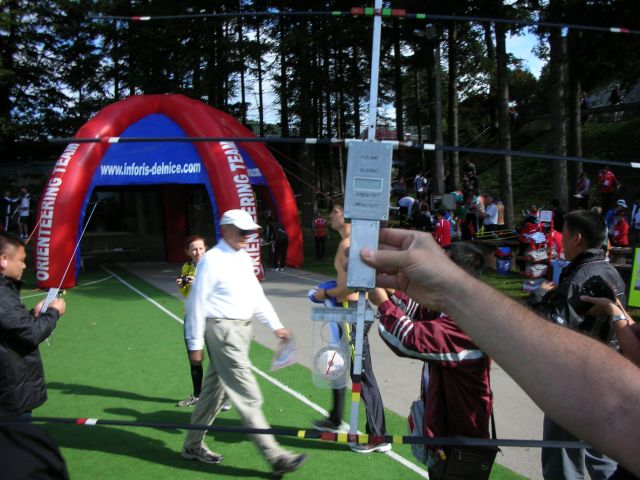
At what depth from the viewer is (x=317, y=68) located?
23.7m

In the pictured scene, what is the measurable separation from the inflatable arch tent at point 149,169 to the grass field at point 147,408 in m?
3.52

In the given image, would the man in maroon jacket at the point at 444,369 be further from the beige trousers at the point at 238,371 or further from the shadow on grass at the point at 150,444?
the shadow on grass at the point at 150,444

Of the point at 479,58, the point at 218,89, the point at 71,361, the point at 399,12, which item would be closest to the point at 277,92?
the point at 218,89

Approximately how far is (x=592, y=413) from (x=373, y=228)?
2.58 feet

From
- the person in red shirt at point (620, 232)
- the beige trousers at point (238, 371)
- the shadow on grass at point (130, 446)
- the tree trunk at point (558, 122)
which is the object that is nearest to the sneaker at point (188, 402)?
the shadow on grass at point (130, 446)

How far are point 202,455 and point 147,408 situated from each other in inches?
59.9

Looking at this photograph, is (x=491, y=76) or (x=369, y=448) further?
(x=491, y=76)

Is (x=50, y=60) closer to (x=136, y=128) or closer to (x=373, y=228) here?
(x=136, y=128)

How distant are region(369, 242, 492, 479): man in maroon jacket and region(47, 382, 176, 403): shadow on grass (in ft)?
12.4

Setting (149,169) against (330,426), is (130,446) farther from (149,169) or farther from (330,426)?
(149,169)

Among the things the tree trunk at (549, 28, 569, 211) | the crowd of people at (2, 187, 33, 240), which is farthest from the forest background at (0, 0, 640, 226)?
the crowd of people at (2, 187, 33, 240)

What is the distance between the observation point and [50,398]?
19.5 feet

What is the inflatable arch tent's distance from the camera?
12.8 meters

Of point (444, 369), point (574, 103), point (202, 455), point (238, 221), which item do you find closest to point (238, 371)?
point (202, 455)
